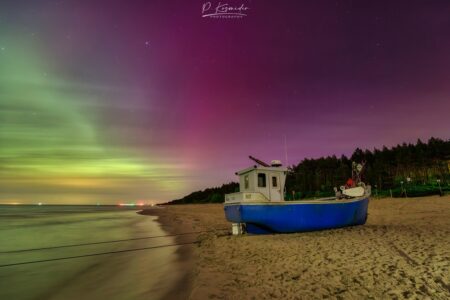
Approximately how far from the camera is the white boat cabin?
1430 cm

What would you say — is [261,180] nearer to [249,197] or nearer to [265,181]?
[265,181]

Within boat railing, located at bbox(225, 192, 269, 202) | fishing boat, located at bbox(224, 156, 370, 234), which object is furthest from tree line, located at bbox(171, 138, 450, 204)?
boat railing, located at bbox(225, 192, 269, 202)

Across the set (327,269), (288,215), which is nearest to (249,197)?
(288,215)

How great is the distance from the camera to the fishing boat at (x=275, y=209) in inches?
510

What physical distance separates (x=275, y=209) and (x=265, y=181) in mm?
1970

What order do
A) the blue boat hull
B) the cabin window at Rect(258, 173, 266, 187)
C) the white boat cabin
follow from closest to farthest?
the blue boat hull < the white boat cabin < the cabin window at Rect(258, 173, 266, 187)

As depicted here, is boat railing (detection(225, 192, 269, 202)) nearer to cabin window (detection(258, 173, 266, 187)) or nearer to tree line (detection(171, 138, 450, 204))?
cabin window (detection(258, 173, 266, 187))

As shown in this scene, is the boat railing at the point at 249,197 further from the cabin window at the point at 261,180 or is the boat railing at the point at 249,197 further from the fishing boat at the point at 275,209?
the cabin window at the point at 261,180

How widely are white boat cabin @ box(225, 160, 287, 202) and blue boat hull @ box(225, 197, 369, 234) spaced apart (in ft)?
2.85

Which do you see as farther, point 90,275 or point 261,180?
point 261,180

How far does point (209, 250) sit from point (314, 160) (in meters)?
97.7

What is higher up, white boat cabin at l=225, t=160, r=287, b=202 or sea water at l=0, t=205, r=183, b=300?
white boat cabin at l=225, t=160, r=287, b=202

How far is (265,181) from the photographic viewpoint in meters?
14.6

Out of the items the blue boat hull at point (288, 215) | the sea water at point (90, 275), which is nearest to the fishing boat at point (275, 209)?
the blue boat hull at point (288, 215)
